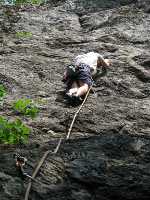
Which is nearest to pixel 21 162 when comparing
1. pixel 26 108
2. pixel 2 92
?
pixel 26 108

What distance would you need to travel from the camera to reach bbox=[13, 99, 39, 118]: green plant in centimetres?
838

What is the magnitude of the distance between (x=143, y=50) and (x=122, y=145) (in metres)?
6.58

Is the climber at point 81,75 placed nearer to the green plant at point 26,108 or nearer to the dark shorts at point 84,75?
the dark shorts at point 84,75

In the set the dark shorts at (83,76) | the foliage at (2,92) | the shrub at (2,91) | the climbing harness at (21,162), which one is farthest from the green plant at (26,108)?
the climbing harness at (21,162)

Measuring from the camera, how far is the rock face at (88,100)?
4.73m

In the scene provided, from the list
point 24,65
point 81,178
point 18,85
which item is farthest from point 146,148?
point 24,65

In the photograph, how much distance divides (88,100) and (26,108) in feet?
4.38

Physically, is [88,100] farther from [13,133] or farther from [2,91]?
[13,133]

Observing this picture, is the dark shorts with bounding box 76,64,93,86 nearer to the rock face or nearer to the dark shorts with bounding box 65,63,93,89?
the dark shorts with bounding box 65,63,93,89

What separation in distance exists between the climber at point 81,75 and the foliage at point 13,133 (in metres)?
2.13

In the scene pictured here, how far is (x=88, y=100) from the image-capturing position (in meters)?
9.16

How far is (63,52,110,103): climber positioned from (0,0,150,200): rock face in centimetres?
23

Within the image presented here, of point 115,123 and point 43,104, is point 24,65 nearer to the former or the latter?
point 43,104

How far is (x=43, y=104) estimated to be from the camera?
902 cm
